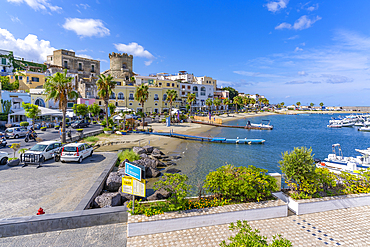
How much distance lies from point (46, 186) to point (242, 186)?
36.0ft

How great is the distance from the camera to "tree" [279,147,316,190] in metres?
8.70

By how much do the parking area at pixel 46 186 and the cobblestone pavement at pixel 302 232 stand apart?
535 cm

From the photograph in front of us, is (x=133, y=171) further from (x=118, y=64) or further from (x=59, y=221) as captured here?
(x=118, y=64)

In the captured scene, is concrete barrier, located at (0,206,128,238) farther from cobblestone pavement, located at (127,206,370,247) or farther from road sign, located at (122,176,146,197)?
cobblestone pavement, located at (127,206,370,247)

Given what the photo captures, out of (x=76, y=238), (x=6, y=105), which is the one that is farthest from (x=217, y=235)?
(x=6, y=105)

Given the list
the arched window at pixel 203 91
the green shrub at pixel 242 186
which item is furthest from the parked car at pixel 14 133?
the arched window at pixel 203 91

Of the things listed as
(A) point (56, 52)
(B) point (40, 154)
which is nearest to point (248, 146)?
(B) point (40, 154)

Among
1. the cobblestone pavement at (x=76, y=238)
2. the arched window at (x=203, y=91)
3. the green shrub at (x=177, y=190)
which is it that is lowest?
the cobblestone pavement at (x=76, y=238)

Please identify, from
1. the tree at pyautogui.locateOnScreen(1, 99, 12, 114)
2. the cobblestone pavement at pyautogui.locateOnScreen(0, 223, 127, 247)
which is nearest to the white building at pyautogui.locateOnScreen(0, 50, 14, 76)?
the tree at pyautogui.locateOnScreen(1, 99, 12, 114)

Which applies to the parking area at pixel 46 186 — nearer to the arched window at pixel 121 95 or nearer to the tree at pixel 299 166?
the tree at pixel 299 166

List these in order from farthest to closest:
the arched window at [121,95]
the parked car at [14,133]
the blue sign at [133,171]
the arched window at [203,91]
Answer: the arched window at [203,91], the arched window at [121,95], the parked car at [14,133], the blue sign at [133,171]

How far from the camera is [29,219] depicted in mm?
6988

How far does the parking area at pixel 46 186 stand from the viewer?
891 centimetres

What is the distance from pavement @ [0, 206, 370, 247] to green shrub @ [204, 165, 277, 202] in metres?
1.03
